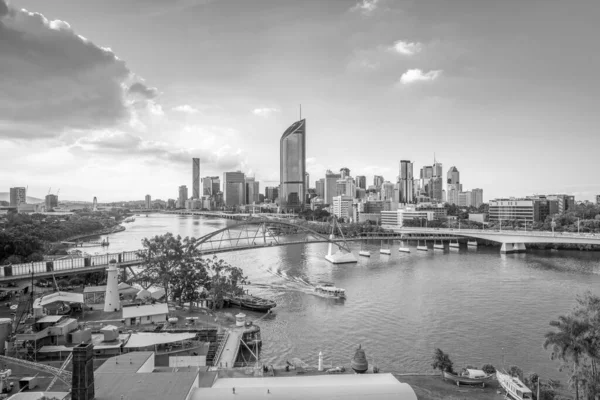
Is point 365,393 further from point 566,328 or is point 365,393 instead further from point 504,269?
point 504,269

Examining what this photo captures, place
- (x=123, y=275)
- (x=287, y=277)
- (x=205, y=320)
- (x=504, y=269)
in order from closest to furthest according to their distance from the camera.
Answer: (x=205, y=320), (x=123, y=275), (x=287, y=277), (x=504, y=269)

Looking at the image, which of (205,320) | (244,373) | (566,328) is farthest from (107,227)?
(566,328)

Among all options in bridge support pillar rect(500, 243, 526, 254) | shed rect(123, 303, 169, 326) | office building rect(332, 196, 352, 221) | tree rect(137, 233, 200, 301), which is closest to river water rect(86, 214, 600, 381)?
tree rect(137, 233, 200, 301)

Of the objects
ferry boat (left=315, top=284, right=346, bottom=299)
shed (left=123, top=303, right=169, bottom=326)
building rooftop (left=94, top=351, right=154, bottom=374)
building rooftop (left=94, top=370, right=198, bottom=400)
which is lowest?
ferry boat (left=315, top=284, right=346, bottom=299)

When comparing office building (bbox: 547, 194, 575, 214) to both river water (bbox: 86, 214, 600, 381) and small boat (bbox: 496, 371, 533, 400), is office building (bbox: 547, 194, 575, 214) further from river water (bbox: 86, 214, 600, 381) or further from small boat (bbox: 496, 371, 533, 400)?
small boat (bbox: 496, 371, 533, 400)

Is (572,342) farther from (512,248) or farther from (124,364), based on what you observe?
(512,248)

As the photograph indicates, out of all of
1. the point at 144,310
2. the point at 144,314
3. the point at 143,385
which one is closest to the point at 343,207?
the point at 144,310

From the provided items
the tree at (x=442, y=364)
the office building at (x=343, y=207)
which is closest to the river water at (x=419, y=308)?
the tree at (x=442, y=364)
